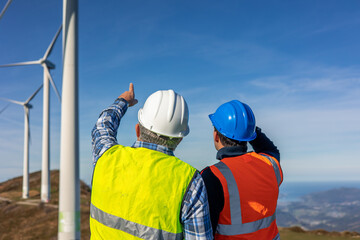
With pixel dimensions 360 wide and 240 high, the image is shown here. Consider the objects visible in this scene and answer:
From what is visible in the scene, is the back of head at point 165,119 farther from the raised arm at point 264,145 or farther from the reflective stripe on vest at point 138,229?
the raised arm at point 264,145

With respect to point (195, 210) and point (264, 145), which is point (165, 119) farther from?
point (264, 145)

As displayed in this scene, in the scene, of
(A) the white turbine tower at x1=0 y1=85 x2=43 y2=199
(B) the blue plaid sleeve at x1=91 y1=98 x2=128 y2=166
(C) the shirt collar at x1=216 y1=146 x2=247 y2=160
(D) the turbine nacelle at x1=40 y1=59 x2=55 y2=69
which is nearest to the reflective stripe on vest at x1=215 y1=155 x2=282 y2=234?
(C) the shirt collar at x1=216 y1=146 x2=247 y2=160

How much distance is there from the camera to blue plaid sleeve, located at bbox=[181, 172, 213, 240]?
2.44 meters

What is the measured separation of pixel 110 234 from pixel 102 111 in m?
1.26

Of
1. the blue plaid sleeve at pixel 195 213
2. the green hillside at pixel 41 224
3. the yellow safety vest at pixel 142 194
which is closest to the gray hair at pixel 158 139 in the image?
the yellow safety vest at pixel 142 194

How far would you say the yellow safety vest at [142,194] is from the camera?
2.46 meters

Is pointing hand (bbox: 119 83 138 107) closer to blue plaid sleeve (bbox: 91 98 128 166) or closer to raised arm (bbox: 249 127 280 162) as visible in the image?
blue plaid sleeve (bbox: 91 98 128 166)

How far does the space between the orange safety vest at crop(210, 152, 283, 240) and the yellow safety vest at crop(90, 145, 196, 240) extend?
0.69 metres

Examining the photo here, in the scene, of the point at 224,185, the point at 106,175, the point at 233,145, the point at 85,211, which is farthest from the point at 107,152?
the point at 85,211

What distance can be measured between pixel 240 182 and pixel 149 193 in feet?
3.53

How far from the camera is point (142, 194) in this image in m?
2.47

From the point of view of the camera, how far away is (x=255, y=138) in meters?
3.97

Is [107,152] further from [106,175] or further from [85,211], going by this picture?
[85,211]

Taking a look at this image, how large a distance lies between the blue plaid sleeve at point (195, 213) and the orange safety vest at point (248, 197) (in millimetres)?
611
